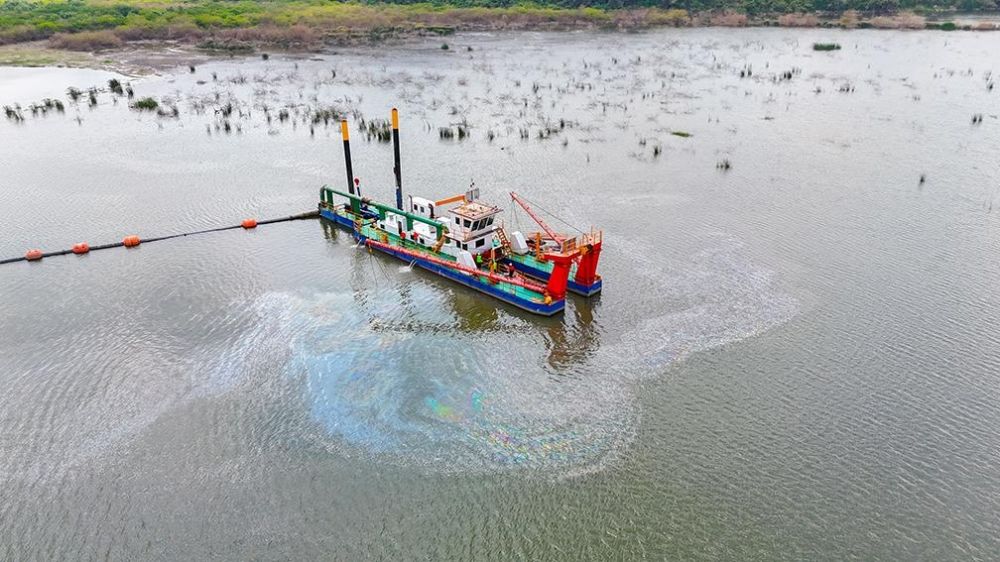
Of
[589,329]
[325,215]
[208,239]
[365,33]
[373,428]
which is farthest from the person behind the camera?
[365,33]

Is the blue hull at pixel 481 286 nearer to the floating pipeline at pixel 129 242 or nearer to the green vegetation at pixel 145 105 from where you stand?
the floating pipeline at pixel 129 242

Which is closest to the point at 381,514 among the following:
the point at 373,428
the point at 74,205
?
the point at 373,428

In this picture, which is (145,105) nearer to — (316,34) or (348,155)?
(348,155)

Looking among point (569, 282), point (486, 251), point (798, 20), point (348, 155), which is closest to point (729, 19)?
point (798, 20)

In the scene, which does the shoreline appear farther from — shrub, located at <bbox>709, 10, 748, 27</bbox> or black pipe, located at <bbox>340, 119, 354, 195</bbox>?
black pipe, located at <bbox>340, 119, 354, 195</bbox>

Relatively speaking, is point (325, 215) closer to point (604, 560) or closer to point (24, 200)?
point (24, 200)

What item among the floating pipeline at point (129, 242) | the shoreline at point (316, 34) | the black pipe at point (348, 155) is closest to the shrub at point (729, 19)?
the shoreline at point (316, 34)
